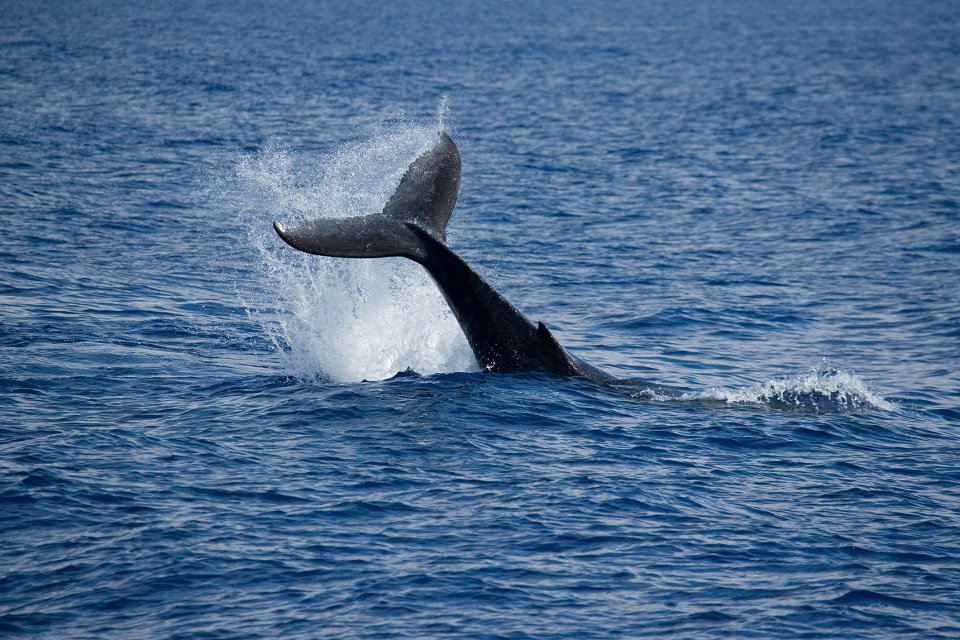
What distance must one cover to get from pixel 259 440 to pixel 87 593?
4.42 metres

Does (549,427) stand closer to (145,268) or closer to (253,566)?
(253,566)

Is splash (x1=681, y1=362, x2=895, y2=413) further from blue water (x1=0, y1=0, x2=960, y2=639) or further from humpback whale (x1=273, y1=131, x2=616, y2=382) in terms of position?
humpback whale (x1=273, y1=131, x2=616, y2=382)

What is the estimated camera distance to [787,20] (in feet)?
516

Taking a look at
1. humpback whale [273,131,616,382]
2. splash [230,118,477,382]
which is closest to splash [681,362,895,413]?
humpback whale [273,131,616,382]

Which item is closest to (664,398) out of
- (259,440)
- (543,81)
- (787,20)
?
(259,440)

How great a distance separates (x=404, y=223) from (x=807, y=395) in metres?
7.05

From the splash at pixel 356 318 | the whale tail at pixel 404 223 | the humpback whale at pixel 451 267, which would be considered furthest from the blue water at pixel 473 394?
the whale tail at pixel 404 223

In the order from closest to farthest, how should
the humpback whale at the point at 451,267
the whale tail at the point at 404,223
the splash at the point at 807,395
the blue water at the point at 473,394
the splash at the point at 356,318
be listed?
the blue water at the point at 473,394 < the whale tail at the point at 404,223 < the humpback whale at the point at 451,267 < the splash at the point at 807,395 < the splash at the point at 356,318

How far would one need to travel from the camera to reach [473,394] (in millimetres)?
17984

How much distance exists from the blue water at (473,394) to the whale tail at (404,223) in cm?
137

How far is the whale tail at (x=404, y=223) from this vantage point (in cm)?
1600

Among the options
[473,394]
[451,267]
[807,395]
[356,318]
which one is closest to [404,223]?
[451,267]

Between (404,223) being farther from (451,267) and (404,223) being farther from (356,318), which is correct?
(356,318)

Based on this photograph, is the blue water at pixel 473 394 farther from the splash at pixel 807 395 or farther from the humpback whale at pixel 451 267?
the humpback whale at pixel 451 267
